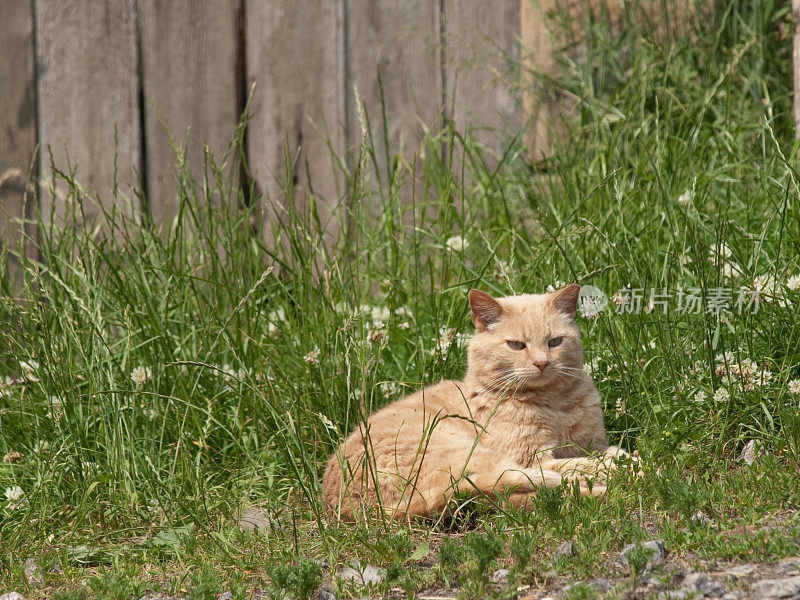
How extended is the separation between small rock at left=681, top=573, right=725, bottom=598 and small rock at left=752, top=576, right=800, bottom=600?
0.24 ft

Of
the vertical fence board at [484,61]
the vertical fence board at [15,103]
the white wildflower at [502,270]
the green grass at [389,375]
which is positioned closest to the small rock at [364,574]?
the green grass at [389,375]

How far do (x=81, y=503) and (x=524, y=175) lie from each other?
2.60 m

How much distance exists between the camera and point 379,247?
333 centimetres

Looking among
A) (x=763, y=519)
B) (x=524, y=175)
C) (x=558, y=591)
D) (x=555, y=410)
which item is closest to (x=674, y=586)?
(x=558, y=591)

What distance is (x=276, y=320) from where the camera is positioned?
3.17 m

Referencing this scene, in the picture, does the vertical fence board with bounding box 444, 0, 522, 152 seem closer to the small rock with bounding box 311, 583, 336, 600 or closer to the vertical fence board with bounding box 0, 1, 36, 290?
the vertical fence board with bounding box 0, 1, 36, 290

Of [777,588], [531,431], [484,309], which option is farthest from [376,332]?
[777,588]

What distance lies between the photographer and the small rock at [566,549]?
1931 millimetres

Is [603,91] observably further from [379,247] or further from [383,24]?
[379,247]

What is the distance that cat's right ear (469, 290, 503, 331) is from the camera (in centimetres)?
258

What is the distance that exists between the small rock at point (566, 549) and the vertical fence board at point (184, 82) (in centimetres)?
275

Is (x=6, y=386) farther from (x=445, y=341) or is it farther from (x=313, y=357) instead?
(x=445, y=341)

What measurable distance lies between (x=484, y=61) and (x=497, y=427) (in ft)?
7.67

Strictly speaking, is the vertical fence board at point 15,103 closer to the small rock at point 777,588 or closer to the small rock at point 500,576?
the small rock at point 500,576
